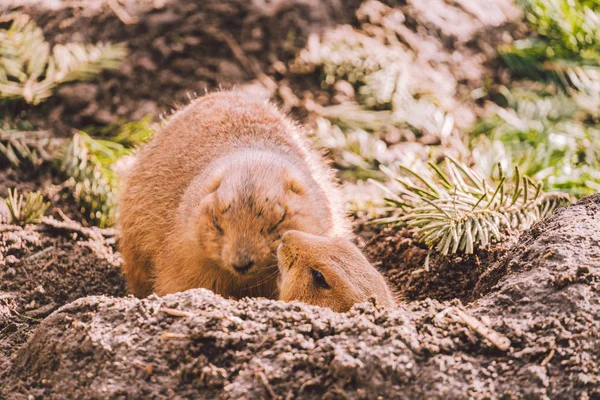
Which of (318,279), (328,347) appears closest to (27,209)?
(318,279)

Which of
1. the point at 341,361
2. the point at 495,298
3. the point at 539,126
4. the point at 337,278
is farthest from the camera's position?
the point at 539,126

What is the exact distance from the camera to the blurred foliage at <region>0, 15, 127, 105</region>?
6.02 m

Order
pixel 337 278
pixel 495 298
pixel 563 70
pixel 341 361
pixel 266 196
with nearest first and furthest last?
pixel 341 361 < pixel 495 298 < pixel 337 278 < pixel 266 196 < pixel 563 70

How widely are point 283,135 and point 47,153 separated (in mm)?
2018

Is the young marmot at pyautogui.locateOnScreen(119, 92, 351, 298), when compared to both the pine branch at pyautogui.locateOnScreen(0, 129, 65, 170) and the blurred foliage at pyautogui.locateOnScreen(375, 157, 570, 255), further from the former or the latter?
the pine branch at pyautogui.locateOnScreen(0, 129, 65, 170)

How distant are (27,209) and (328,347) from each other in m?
3.08

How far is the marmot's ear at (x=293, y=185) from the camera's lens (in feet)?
13.8

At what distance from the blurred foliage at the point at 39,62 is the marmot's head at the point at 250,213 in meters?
2.49

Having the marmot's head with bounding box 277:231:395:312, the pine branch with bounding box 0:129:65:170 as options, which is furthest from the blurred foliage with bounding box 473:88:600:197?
the pine branch with bounding box 0:129:65:170

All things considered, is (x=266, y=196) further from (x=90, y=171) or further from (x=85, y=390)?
(x=90, y=171)

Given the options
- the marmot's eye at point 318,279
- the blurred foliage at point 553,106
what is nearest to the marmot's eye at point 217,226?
the marmot's eye at point 318,279

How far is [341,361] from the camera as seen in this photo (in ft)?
8.23

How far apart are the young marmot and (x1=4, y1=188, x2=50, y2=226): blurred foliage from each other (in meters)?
0.55

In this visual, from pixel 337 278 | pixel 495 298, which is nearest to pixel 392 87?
pixel 337 278
